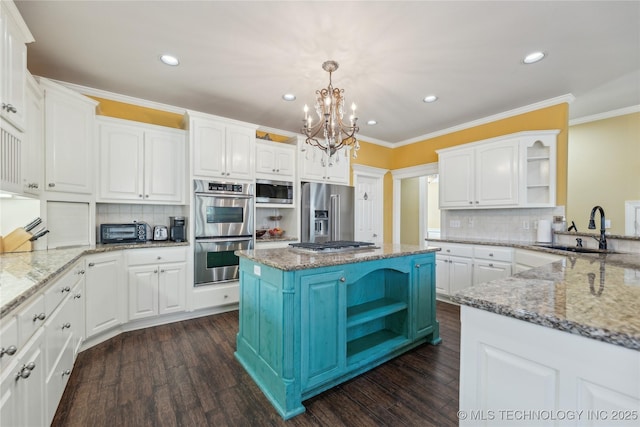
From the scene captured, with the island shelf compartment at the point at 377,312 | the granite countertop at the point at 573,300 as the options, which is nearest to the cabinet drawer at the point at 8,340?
the granite countertop at the point at 573,300

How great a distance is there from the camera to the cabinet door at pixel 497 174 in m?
3.51

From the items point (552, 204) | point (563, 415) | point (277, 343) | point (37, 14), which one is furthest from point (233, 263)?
point (552, 204)

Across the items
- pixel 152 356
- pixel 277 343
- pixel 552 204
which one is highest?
pixel 552 204

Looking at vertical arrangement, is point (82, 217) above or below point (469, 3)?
below

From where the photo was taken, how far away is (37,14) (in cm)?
194

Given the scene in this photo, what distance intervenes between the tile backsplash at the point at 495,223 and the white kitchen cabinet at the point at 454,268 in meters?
0.54

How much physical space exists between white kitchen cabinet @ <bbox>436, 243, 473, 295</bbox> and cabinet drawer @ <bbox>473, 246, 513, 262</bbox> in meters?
0.09

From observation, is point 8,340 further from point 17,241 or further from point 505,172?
point 505,172

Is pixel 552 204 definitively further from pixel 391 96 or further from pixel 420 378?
pixel 420 378

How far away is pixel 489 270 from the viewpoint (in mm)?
3496

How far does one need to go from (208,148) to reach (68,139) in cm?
126

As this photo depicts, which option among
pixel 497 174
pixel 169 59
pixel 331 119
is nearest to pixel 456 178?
pixel 497 174

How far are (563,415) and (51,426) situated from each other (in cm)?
252

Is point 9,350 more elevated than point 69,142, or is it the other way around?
point 69,142
